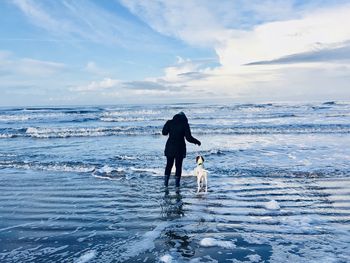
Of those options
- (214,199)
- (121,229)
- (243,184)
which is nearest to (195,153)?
(243,184)

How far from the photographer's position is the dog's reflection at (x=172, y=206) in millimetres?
6844

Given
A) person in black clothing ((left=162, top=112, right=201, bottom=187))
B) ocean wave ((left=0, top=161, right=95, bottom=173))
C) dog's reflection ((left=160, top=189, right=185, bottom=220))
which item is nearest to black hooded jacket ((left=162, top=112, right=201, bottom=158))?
person in black clothing ((left=162, top=112, right=201, bottom=187))

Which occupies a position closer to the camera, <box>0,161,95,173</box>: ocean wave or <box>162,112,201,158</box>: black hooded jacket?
<box>162,112,201,158</box>: black hooded jacket

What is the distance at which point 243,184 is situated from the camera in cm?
958

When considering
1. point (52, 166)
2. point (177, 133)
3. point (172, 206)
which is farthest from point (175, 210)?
point (52, 166)

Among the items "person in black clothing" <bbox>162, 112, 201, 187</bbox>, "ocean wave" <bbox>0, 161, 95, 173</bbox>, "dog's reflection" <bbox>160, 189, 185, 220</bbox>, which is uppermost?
"person in black clothing" <bbox>162, 112, 201, 187</bbox>

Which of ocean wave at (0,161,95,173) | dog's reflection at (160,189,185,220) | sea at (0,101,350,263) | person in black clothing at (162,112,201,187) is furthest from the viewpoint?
ocean wave at (0,161,95,173)

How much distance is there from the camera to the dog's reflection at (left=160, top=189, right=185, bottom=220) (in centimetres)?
684

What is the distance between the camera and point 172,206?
7488mm

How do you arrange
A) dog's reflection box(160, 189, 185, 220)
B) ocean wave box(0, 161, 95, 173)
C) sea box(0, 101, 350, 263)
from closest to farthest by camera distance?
sea box(0, 101, 350, 263) < dog's reflection box(160, 189, 185, 220) < ocean wave box(0, 161, 95, 173)

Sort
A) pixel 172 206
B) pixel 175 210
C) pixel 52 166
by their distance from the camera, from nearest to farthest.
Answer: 1. pixel 175 210
2. pixel 172 206
3. pixel 52 166

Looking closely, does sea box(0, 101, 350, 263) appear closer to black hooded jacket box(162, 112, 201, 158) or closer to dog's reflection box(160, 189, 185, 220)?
dog's reflection box(160, 189, 185, 220)

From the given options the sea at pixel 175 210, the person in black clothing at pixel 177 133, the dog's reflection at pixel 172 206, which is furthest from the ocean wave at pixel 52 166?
the dog's reflection at pixel 172 206

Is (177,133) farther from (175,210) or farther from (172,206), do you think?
(175,210)
